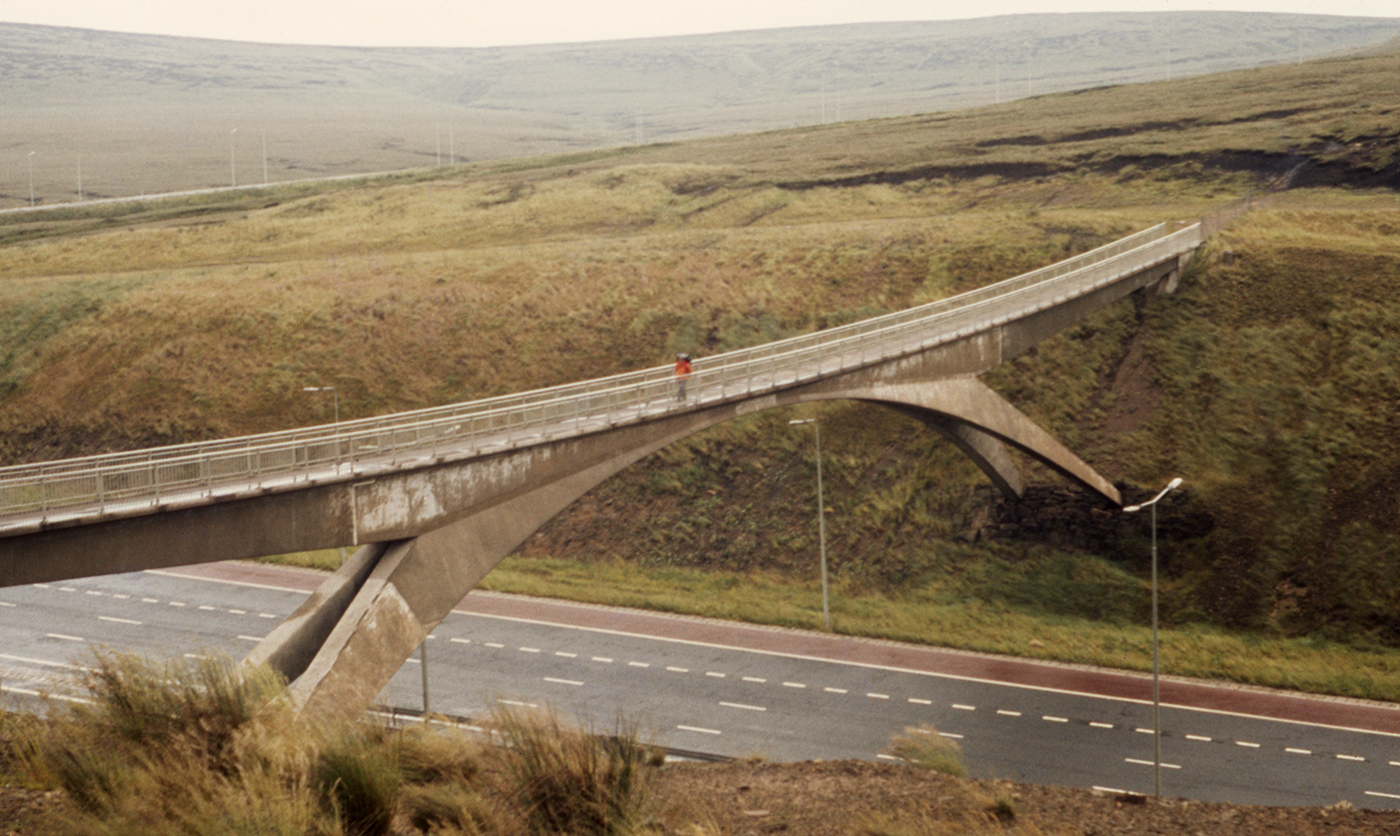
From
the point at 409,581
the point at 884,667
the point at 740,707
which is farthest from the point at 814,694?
the point at 409,581

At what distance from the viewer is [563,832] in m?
11.5

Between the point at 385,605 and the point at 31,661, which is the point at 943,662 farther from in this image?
the point at 31,661

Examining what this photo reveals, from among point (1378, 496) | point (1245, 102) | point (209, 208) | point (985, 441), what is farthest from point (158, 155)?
point (1378, 496)

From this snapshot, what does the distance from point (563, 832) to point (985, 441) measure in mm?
32179

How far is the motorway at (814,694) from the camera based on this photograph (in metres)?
26.9

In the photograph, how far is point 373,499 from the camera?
24.2m

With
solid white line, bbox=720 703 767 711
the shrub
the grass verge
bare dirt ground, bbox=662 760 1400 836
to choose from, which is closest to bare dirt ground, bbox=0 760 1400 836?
bare dirt ground, bbox=662 760 1400 836

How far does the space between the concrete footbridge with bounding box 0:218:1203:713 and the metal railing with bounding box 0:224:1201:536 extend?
0.06 meters

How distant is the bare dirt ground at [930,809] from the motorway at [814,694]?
18.1ft

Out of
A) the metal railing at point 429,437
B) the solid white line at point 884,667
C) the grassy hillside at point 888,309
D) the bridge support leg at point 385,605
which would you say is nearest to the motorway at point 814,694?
the solid white line at point 884,667

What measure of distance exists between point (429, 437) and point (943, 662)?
17.5 meters

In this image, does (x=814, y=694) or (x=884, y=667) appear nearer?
(x=814, y=694)

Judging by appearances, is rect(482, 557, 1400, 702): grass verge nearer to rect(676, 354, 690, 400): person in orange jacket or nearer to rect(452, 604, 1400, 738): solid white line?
rect(452, 604, 1400, 738): solid white line

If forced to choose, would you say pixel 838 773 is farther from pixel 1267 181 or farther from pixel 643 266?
pixel 1267 181
